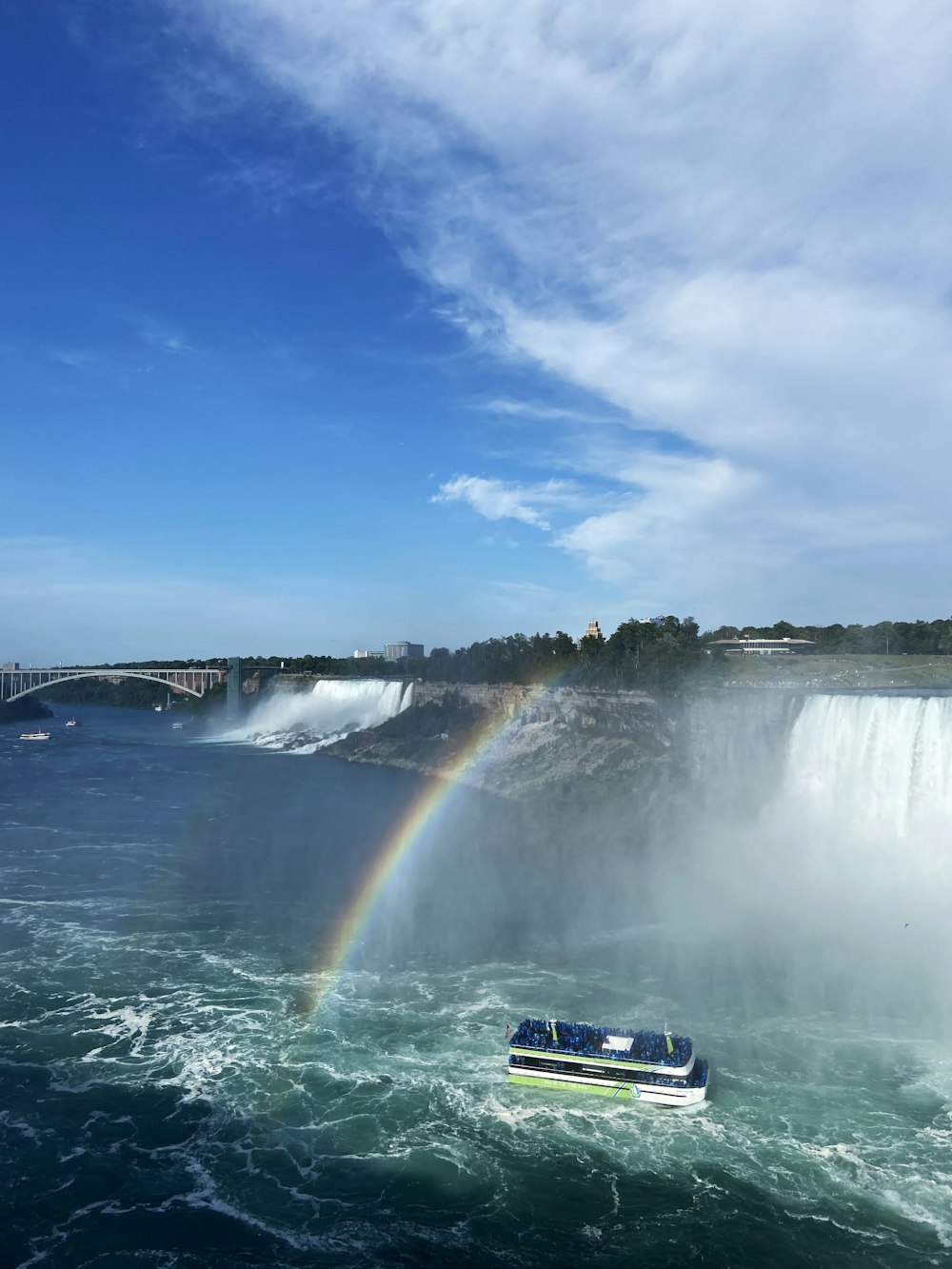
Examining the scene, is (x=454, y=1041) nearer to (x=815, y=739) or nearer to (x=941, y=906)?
(x=941, y=906)

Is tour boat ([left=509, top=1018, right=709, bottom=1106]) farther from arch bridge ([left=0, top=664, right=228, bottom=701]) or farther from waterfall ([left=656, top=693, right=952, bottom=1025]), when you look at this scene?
arch bridge ([left=0, top=664, right=228, bottom=701])

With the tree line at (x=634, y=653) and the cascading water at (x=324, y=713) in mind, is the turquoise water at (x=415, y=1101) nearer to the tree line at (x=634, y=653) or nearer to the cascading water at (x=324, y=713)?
the tree line at (x=634, y=653)

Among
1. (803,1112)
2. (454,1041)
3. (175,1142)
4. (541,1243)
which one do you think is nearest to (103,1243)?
(175,1142)

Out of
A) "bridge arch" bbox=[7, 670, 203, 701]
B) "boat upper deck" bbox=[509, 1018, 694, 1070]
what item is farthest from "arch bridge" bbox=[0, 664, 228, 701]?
"boat upper deck" bbox=[509, 1018, 694, 1070]

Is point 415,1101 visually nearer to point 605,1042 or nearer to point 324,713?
point 605,1042

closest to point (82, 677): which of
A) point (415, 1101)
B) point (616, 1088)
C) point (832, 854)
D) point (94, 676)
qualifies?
point (94, 676)
